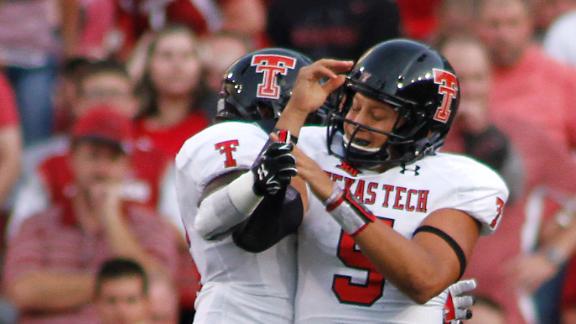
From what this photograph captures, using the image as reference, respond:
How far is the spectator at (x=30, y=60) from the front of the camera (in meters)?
8.86

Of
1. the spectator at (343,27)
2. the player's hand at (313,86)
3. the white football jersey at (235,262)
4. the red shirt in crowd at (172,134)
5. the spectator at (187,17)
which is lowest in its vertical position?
the red shirt in crowd at (172,134)

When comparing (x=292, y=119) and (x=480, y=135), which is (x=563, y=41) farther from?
(x=292, y=119)

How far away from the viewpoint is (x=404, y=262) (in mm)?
4672

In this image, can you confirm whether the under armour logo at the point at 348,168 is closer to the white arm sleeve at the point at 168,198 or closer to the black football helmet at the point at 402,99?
the black football helmet at the point at 402,99

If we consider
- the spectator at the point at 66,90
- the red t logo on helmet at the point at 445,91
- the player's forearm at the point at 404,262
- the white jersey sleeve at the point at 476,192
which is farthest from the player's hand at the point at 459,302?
the spectator at the point at 66,90

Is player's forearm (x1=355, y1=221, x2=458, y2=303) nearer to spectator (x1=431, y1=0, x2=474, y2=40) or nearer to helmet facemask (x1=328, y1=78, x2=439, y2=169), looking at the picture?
helmet facemask (x1=328, y1=78, x2=439, y2=169)

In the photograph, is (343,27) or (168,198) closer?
(168,198)

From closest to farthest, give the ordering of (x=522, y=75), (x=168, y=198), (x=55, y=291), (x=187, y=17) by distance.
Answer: (x=55, y=291) < (x=168, y=198) < (x=522, y=75) < (x=187, y=17)

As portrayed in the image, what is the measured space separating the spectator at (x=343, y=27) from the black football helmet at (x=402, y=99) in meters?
3.15

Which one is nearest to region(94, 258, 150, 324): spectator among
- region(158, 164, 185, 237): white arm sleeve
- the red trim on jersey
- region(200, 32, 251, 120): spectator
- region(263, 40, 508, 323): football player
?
region(158, 164, 185, 237): white arm sleeve

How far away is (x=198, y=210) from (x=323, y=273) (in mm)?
461

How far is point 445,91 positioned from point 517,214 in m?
3.14

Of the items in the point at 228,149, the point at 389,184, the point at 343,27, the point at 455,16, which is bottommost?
the point at 455,16

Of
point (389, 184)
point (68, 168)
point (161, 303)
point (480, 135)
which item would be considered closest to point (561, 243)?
point (480, 135)
